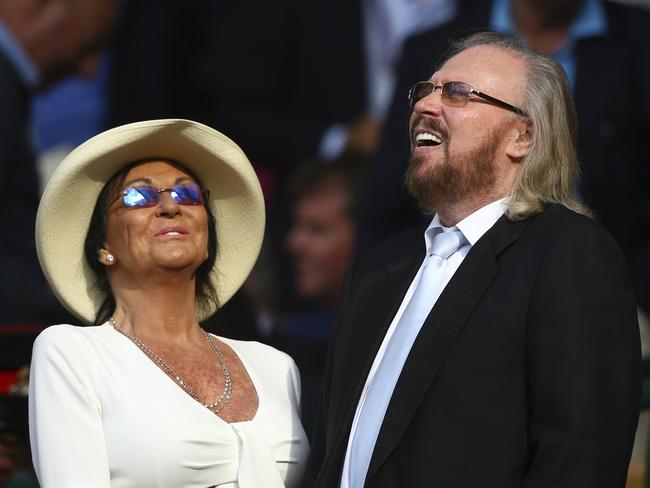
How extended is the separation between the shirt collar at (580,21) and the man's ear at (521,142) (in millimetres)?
2027

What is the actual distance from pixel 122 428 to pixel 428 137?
107cm

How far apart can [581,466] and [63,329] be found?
1.29m

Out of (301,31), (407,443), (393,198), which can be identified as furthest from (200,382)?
(301,31)

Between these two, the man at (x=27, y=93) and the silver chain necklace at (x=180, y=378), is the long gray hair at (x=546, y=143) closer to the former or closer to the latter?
the silver chain necklace at (x=180, y=378)

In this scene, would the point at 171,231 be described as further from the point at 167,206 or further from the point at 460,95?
the point at 460,95

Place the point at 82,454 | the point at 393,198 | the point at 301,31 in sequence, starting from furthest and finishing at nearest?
the point at 301,31 → the point at 393,198 → the point at 82,454

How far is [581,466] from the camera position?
9.98 ft

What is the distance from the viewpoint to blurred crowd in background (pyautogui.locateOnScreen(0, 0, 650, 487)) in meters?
5.49

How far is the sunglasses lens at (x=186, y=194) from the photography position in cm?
364

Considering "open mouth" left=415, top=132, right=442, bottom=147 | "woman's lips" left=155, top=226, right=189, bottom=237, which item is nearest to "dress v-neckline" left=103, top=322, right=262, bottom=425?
"woman's lips" left=155, top=226, right=189, bottom=237

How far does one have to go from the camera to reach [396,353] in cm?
340

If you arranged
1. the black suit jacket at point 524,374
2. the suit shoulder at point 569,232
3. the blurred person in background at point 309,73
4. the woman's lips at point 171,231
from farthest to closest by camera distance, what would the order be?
the blurred person in background at point 309,73 < the woman's lips at point 171,231 < the suit shoulder at point 569,232 < the black suit jacket at point 524,374

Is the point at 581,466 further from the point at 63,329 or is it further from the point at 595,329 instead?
the point at 63,329

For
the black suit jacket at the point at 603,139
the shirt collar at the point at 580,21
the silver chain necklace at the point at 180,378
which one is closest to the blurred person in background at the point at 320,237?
the black suit jacket at the point at 603,139
